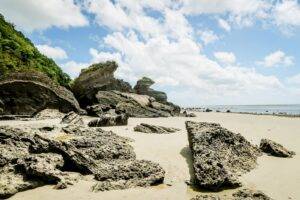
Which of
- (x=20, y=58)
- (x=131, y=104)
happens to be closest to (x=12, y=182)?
(x=131, y=104)

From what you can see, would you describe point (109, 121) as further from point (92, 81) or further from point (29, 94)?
point (92, 81)

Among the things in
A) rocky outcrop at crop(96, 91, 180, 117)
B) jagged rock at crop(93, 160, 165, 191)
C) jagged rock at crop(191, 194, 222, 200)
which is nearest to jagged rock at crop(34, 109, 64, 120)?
rocky outcrop at crop(96, 91, 180, 117)

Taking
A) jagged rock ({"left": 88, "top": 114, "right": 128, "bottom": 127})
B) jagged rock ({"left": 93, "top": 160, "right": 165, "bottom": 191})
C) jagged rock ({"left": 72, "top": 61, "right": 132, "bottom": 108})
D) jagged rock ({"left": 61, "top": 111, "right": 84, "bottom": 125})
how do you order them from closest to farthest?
jagged rock ({"left": 93, "top": 160, "right": 165, "bottom": 191}), jagged rock ({"left": 88, "top": 114, "right": 128, "bottom": 127}), jagged rock ({"left": 61, "top": 111, "right": 84, "bottom": 125}), jagged rock ({"left": 72, "top": 61, "right": 132, "bottom": 108})

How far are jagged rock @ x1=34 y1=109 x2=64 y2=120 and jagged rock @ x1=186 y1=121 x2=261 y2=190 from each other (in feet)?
39.0

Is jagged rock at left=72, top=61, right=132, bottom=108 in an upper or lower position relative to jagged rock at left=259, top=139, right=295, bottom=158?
upper

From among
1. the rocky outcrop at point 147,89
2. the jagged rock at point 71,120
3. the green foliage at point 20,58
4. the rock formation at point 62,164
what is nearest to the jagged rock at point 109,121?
the jagged rock at point 71,120

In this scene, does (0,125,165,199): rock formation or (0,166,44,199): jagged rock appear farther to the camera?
(0,125,165,199): rock formation

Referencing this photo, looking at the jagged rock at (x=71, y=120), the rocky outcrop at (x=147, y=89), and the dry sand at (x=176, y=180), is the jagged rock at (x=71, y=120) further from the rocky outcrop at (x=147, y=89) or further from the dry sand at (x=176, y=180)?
the rocky outcrop at (x=147, y=89)

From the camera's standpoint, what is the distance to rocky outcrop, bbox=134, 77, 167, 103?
144ft

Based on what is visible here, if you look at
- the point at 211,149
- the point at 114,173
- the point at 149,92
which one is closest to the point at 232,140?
the point at 211,149

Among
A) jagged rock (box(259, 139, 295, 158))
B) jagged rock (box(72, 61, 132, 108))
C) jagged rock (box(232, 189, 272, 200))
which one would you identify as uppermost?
jagged rock (box(72, 61, 132, 108))

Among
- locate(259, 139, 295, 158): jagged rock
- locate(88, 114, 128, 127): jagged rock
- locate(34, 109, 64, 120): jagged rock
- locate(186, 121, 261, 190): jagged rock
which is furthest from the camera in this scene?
locate(34, 109, 64, 120): jagged rock

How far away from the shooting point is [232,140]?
1059cm

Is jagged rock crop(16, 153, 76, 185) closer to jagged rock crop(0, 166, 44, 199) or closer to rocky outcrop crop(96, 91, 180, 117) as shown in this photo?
jagged rock crop(0, 166, 44, 199)
